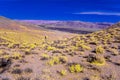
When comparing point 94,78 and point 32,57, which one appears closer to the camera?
point 94,78

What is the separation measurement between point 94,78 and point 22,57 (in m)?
7.51

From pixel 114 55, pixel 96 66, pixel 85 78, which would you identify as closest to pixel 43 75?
pixel 85 78

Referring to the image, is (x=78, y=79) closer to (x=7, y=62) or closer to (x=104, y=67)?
(x=104, y=67)

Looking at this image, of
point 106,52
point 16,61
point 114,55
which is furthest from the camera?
point 106,52

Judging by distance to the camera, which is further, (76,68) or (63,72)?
(76,68)

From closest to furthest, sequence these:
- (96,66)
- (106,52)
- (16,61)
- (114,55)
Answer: (96,66) → (16,61) → (114,55) → (106,52)

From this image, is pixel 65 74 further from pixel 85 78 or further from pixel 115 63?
pixel 115 63

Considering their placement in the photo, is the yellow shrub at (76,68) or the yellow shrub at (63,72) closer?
the yellow shrub at (63,72)

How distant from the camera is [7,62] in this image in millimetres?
19078

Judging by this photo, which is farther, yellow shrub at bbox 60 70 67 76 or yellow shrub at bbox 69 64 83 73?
yellow shrub at bbox 69 64 83 73

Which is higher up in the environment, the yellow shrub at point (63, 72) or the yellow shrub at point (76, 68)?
the yellow shrub at point (76, 68)

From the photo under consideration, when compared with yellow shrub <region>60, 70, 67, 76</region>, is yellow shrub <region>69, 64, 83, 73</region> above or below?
above

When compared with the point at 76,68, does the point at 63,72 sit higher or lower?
lower

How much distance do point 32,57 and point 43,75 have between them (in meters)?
5.80
